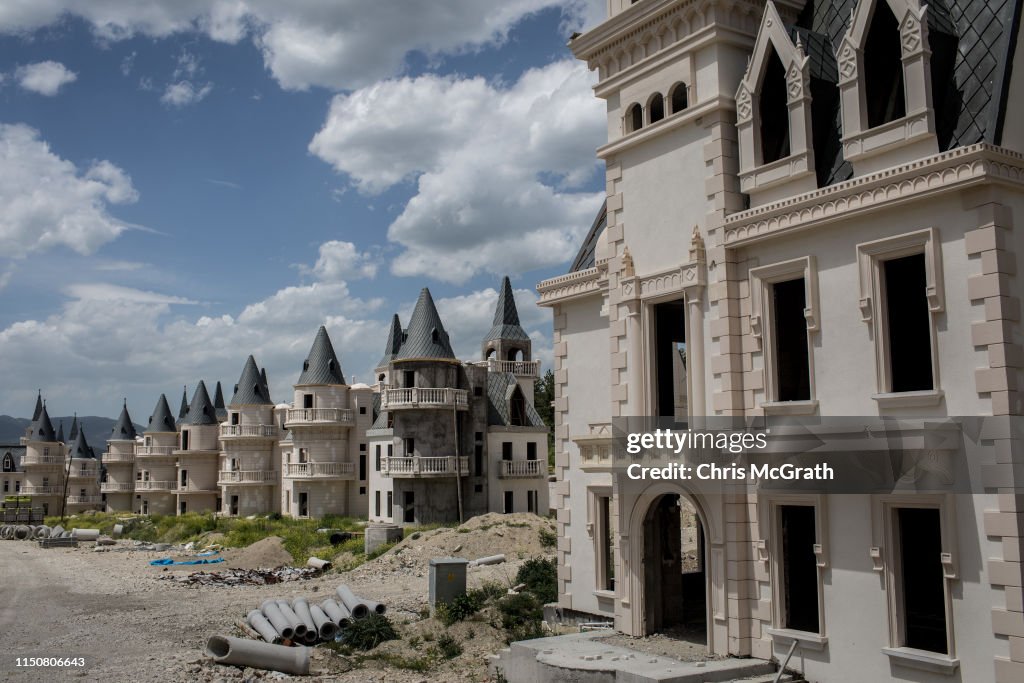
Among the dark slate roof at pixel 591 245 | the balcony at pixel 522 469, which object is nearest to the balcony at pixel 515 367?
the balcony at pixel 522 469

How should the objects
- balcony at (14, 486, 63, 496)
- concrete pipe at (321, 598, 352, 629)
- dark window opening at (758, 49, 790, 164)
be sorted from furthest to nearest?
balcony at (14, 486, 63, 496) → concrete pipe at (321, 598, 352, 629) → dark window opening at (758, 49, 790, 164)

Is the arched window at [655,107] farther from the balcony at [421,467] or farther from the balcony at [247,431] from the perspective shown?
the balcony at [247,431]

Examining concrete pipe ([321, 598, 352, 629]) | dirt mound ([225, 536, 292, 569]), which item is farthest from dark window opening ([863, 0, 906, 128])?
dirt mound ([225, 536, 292, 569])

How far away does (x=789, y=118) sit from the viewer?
1520cm

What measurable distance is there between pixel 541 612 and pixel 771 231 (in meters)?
11.4

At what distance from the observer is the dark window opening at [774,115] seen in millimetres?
15883

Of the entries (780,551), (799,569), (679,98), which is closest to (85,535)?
(799,569)

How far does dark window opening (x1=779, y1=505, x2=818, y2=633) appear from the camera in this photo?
14992 millimetres

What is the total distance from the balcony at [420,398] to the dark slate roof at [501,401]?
3.60 metres

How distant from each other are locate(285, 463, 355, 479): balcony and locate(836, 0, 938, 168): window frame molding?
Answer: 49.5 meters

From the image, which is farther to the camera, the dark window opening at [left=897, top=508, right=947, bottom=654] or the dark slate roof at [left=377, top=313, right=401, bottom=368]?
the dark slate roof at [left=377, top=313, right=401, bottom=368]

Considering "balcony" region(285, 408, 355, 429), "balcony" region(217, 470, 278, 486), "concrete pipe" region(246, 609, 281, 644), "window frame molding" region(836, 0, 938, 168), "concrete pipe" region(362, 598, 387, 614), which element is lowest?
"concrete pipe" region(246, 609, 281, 644)

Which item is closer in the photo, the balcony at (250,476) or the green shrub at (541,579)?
the green shrub at (541,579)

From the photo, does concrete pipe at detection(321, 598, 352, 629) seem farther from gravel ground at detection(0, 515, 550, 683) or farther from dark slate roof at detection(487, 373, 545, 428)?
dark slate roof at detection(487, 373, 545, 428)
